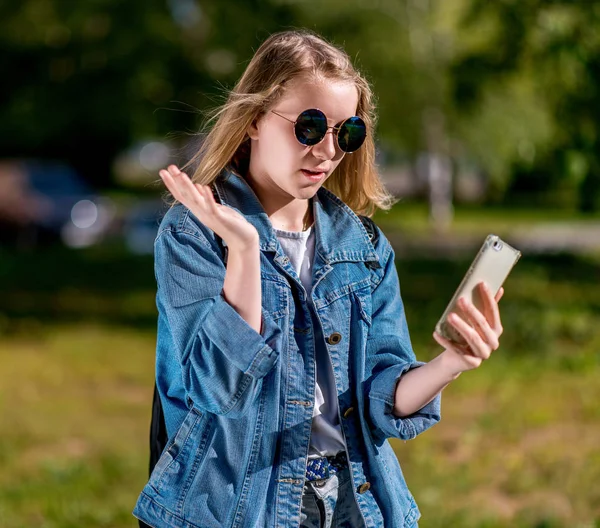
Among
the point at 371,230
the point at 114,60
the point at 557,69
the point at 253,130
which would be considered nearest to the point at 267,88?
the point at 253,130

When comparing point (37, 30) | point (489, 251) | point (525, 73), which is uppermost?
point (37, 30)

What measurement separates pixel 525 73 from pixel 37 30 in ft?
51.8

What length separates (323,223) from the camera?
220 centimetres

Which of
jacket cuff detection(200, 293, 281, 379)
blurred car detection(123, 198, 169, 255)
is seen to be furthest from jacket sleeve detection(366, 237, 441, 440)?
blurred car detection(123, 198, 169, 255)

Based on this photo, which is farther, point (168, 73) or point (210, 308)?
point (168, 73)

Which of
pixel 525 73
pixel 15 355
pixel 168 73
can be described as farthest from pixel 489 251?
pixel 168 73

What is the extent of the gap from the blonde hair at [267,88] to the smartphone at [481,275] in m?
0.53

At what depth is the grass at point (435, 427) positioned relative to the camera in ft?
15.6

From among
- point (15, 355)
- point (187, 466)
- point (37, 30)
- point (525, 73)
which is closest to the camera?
point (187, 466)

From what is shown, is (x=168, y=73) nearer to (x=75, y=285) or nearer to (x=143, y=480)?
(x=75, y=285)

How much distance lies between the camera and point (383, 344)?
84.7 inches

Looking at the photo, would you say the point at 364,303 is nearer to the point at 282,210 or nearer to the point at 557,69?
the point at 282,210

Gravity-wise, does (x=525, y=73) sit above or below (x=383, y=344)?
above

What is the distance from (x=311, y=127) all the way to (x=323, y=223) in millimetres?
278
